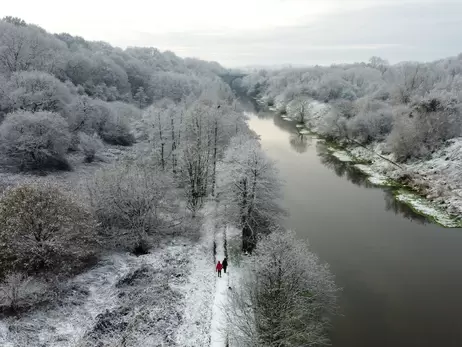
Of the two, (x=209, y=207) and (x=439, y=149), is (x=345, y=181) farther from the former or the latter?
(x=209, y=207)

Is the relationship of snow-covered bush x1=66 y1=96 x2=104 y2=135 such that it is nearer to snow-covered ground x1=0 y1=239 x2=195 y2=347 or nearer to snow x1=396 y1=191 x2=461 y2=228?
snow-covered ground x1=0 y1=239 x2=195 y2=347

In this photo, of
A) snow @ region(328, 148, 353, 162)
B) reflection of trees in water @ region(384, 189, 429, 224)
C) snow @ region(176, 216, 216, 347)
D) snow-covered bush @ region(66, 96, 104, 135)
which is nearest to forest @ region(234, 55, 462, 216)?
snow @ region(328, 148, 353, 162)

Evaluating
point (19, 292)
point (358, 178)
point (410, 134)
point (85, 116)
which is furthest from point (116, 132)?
point (410, 134)

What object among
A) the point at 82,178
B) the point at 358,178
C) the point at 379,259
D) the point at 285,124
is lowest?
the point at 379,259

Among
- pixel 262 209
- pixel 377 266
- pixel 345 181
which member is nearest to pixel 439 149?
pixel 345 181

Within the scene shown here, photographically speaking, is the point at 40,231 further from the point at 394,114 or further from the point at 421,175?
the point at 394,114

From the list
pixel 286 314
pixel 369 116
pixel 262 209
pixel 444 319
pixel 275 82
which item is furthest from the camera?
pixel 275 82
